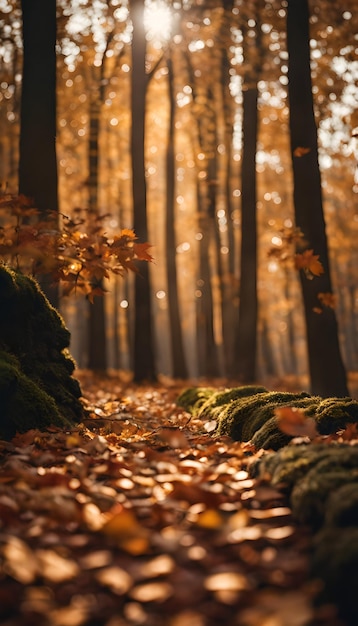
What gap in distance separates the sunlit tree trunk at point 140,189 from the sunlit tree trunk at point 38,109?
4699mm

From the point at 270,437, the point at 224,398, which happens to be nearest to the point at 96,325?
the point at 224,398

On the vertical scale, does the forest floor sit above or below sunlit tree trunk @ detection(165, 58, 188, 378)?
below

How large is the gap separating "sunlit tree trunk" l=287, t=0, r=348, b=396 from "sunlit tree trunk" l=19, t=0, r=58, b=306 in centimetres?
303

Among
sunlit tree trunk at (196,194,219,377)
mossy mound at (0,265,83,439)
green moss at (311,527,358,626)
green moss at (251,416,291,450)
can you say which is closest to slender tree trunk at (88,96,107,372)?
sunlit tree trunk at (196,194,219,377)

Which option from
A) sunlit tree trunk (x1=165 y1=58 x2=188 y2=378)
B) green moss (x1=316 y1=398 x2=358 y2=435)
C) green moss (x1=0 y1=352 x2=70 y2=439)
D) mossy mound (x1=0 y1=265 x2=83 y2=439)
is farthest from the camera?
sunlit tree trunk (x1=165 y1=58 x2=188 y2=378)

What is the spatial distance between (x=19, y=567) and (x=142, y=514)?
28.3 inches

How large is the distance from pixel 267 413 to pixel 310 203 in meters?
3.67

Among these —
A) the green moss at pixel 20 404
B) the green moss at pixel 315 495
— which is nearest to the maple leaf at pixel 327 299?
the green moss at pixel 20 404

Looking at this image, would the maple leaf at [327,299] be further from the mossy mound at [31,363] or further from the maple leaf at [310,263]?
the mossy mound at [31,363]

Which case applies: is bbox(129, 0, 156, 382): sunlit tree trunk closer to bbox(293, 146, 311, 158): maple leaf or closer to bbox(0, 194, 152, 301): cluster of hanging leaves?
bbox(293, 146, 311, 158): maple leaf

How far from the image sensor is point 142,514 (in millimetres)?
2414

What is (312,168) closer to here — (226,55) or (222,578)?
(222,578)

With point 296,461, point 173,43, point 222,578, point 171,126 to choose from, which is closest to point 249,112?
point 171,126

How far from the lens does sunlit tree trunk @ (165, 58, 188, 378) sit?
49.4 ft
